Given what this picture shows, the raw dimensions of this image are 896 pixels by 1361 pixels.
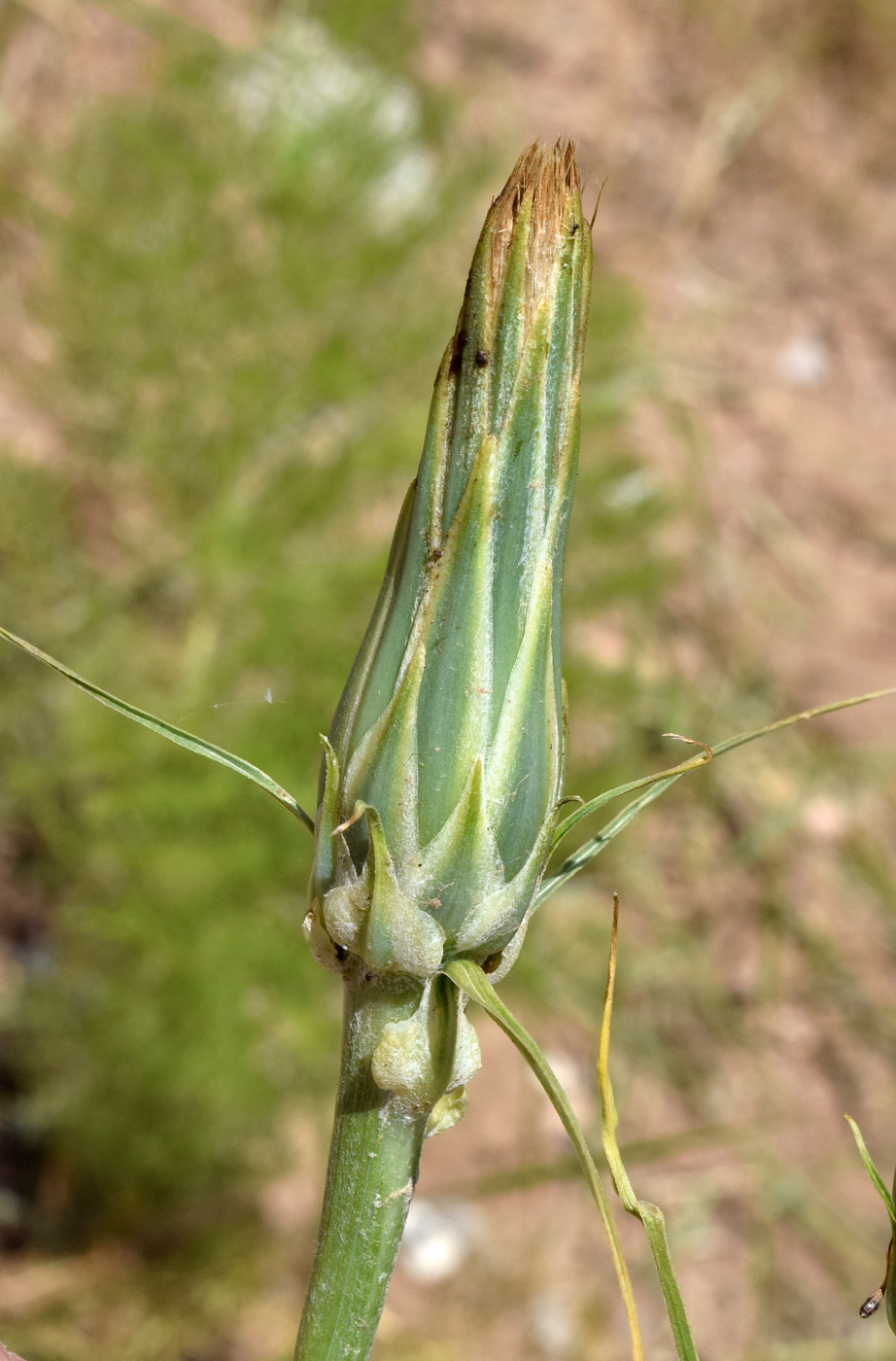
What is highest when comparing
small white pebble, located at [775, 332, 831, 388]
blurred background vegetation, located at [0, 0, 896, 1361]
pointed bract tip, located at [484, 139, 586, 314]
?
small white pebble, located at [775, 332, 831, 388]

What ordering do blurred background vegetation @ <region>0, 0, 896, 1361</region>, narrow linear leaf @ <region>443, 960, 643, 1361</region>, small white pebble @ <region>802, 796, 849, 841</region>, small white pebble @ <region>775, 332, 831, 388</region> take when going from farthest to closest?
small white pebble @ <region>775, 332, 831, 388</region> → small white pebble @ <region>802, 796, 849, 841</region> → blurred background vegetation @ <region>0, 0, 896, 1361</region> → narrow linear leaf @ <region>443, 960, 643, 1361</region>

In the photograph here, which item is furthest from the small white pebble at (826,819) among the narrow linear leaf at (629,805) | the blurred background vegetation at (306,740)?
the narrow linear leaf at (629,805)

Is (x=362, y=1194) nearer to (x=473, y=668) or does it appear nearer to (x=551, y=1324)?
(x=473, y=668)

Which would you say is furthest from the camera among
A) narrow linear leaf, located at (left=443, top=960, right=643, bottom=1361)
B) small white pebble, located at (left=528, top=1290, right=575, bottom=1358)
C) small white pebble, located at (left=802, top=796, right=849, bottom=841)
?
small white pebble, located at (left=802, top=796, right=849, bottom=841)

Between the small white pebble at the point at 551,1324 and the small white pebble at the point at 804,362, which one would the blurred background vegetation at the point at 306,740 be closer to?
the small white pebble at the point at 551,1324

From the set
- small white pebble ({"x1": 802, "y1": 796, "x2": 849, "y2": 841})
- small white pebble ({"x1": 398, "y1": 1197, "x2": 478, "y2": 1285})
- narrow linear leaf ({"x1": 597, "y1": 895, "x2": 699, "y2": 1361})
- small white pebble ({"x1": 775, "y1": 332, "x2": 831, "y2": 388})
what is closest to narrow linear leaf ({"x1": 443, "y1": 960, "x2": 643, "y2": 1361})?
narrow linear leaf ({"x1": 597, "y1": 895, "x2": 699, "y2": 1361})

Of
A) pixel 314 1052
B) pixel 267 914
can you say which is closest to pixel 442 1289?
pixel 314 1052

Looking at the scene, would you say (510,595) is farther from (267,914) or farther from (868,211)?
(868,211)

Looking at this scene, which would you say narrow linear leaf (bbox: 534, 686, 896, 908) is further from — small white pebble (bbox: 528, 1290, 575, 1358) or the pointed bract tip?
small white pebble (bbox: 528, 1290, 575, 1358)

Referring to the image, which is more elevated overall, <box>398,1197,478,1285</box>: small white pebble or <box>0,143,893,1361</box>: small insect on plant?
<box>398,1197,478,1285</box>: small white pebble
